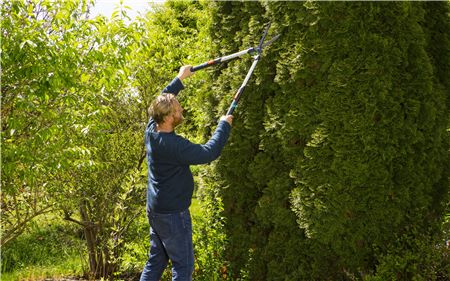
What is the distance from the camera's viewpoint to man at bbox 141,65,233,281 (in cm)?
370

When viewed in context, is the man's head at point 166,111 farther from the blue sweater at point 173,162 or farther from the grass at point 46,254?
the grass at point 46,254

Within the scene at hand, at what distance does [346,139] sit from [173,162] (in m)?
1.43

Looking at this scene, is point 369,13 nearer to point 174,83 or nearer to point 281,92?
point 281,92

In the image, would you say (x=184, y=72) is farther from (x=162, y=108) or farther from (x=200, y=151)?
(x=200, y=151)

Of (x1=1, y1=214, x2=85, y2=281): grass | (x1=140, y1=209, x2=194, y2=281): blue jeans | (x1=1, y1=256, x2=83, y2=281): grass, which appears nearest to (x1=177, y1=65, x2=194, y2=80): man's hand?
(x1=140, y1=209, x2=194, y2=281): blue jeans

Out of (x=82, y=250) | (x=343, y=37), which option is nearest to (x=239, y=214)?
(x=343, y=37)

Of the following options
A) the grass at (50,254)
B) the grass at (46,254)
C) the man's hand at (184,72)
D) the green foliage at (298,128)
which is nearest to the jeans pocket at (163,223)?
the green foliage at (298,128)

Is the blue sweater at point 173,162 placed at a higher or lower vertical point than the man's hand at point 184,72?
lower

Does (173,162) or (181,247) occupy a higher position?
(173,162)

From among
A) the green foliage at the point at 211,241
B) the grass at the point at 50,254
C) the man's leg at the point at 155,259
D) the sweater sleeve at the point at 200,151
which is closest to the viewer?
the sweater sleeve at the point at 200,151

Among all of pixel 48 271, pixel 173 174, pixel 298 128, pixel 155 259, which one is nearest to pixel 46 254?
pixel 48 271

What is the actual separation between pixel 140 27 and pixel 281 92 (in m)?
1.61

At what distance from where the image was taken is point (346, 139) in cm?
428

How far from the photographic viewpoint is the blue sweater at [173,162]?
3666mm
